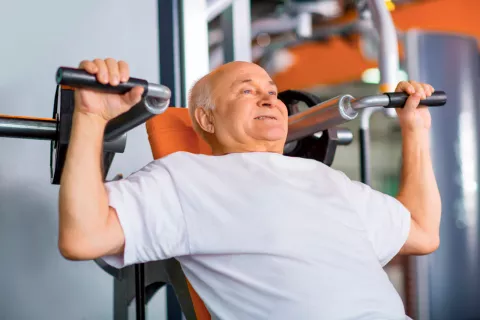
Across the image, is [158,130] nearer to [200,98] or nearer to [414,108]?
[200,98]

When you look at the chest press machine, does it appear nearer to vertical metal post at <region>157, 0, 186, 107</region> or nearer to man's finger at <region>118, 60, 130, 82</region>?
man's finger at <region>118, 60, 130, 82</region>

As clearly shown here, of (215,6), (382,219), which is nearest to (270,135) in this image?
(382,219)

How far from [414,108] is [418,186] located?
0.19 metres

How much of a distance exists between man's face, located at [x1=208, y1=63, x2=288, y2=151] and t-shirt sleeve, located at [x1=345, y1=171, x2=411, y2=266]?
211mm

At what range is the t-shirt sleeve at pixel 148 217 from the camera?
3.47 feet

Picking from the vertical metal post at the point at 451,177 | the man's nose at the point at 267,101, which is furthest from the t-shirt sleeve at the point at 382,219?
the vertical metal post at the point at 451,177

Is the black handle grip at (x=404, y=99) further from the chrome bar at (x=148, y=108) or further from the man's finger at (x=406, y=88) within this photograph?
the chrome bar at (x=148, y=108)

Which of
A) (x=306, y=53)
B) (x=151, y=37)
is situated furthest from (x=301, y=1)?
(x=306, y=53)

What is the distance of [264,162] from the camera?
4.08ft

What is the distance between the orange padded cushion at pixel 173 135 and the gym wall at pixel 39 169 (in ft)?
1.43

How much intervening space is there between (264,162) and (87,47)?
0.81 meters

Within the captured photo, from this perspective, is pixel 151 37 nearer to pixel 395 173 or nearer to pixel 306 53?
pixel 395 173

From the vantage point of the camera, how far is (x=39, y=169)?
167 cm

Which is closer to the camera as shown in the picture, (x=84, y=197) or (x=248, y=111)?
(x=84, y=197)
